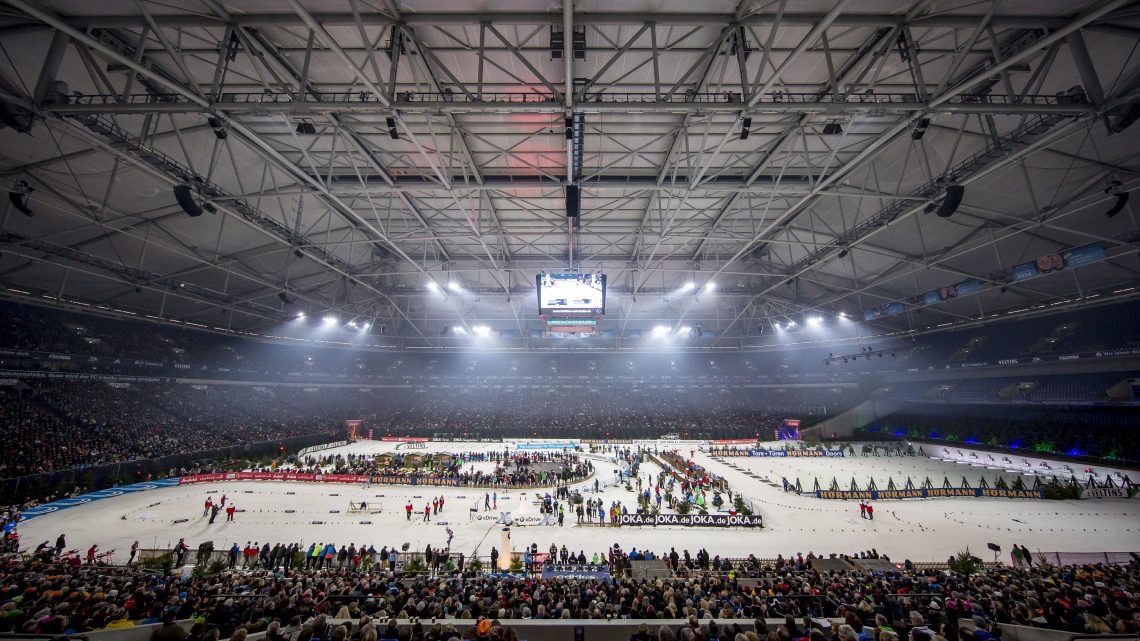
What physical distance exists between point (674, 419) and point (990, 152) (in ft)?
124

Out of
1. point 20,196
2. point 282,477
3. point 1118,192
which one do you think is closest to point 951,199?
point 1118,192

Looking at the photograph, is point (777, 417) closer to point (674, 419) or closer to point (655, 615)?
point (674, 419)

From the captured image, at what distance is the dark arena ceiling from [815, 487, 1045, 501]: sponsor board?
10.5m

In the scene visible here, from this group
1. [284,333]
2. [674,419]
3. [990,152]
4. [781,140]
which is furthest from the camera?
[674,419]

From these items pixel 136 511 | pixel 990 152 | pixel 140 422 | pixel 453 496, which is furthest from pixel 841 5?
pixel 140 422

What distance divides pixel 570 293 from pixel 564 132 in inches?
335

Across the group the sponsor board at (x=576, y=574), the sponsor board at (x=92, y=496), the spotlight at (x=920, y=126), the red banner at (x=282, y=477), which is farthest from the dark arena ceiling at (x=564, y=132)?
the sponsor board at (x=576, y=574)

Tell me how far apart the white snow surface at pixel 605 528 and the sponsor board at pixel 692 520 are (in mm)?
319

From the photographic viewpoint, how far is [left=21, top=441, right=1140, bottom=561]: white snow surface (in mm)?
14078

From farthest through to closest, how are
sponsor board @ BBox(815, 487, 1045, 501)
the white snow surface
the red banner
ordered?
the red banner, sponsor board @ BBox(815, 487, 1045, 501), the white snow surface

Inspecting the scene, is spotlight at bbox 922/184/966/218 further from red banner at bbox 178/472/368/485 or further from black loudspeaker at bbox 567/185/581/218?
red banner at bbox 178/472/368/485

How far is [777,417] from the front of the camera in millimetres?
45781

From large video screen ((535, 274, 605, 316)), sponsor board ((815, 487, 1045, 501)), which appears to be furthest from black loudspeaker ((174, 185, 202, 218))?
sponsor board ((815, 487, 1045, 501))

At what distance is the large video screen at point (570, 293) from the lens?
2016cm
